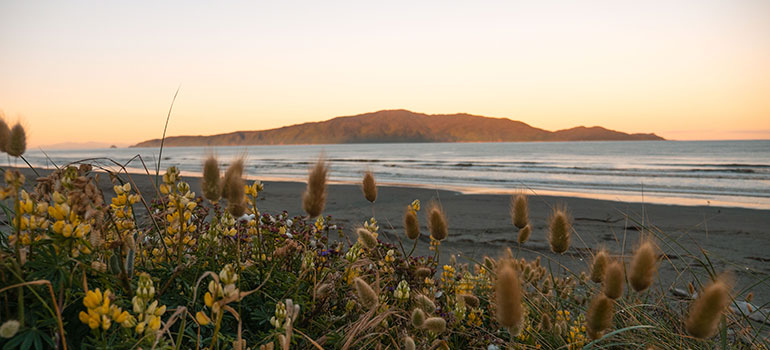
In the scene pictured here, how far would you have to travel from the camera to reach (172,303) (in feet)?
4.96

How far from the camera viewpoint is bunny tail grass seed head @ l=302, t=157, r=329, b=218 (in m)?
1.46

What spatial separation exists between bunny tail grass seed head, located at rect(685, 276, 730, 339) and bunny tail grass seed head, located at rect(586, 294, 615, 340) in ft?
0.65

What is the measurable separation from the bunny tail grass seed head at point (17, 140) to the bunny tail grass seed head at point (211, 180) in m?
0.67

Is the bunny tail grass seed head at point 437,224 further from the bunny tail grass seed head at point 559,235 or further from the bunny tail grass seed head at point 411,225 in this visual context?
the bunny tail grass seed head at point 559,235

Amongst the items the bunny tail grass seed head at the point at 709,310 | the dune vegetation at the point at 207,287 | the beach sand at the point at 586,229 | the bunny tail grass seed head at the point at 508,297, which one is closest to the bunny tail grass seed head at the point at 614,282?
the dune vegetation at the point at 207,287

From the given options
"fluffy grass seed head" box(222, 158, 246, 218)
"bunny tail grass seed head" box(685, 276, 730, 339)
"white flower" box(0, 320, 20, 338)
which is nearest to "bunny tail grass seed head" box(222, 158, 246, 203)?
"fluffy grass seed head" box(222, 158, 246, 218)

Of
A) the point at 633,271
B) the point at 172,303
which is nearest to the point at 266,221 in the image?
the point at 172,303

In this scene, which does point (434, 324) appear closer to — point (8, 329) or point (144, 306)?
point (144, 306)

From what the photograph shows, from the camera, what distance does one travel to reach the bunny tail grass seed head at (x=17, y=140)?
4.62 ft

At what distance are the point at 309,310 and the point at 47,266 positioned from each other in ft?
3.06

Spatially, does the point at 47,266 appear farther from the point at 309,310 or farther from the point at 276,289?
the point at 309,310

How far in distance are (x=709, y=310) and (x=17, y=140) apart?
2.17m

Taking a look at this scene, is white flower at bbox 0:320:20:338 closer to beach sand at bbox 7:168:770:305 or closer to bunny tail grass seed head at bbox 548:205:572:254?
bunny tail grass seed head at bbox 548:205:572:254

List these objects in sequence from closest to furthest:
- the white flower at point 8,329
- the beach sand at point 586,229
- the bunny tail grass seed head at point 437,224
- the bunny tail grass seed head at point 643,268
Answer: the white flower at point 8,329
the bunny tail grass seed head at point 643,268
the bunny tail grass seed head at point 437,224
the beach sand at point 586,229
